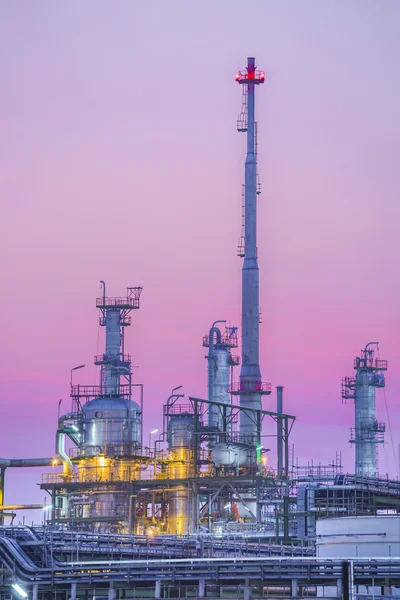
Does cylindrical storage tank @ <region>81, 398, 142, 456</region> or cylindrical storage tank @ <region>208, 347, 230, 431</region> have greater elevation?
cylindrical storage tank @ <region>208, 347, 230, 431</region>

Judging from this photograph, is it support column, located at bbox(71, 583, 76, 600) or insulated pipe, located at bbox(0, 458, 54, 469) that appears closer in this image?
support column, located at bbox(71, 583, 76, 600)

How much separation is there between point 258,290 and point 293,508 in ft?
50.8

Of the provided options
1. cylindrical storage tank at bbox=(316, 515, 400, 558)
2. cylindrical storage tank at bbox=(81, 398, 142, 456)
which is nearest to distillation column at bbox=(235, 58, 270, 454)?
cylindrical storage tank at bbox=(81, 398, 142, 456)

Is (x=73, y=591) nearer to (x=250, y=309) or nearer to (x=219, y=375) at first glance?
(x=250, y=309)

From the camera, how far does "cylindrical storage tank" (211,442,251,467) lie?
87375 millimetres

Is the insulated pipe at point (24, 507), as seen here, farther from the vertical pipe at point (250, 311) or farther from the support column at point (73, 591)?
the support column at point (73, 591)

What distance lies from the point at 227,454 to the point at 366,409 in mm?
31622

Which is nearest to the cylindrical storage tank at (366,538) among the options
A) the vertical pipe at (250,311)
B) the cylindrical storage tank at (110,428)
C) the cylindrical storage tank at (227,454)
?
the cylindrical storage tank at (227,454)

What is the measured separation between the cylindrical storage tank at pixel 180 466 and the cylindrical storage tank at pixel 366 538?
31652 mm

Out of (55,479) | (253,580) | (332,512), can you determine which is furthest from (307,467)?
(253,580)

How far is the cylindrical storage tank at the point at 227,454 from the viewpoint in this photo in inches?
3440

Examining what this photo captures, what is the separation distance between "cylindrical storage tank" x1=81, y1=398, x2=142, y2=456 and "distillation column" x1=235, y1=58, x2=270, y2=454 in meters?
8.01

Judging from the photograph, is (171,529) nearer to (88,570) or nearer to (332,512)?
(332,512)

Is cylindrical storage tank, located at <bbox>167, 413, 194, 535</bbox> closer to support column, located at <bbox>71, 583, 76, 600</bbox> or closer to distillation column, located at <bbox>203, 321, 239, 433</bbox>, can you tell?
distillation column, located at <bbox>203, 321, 239, 433</bbox>
